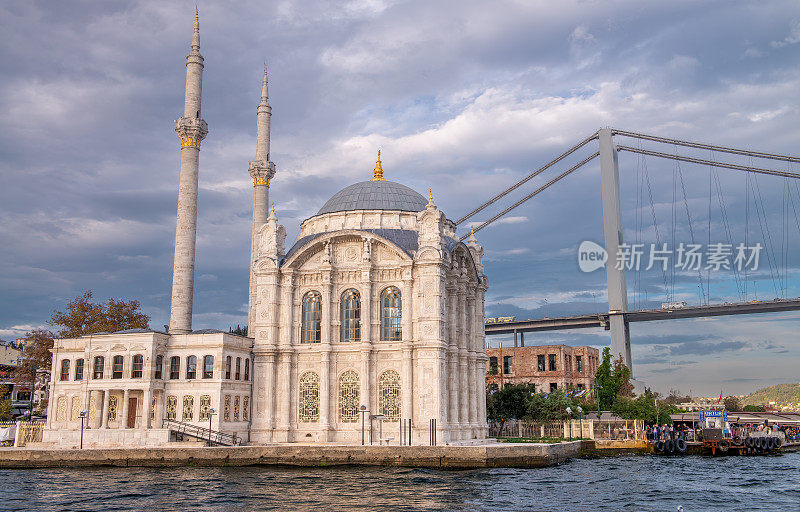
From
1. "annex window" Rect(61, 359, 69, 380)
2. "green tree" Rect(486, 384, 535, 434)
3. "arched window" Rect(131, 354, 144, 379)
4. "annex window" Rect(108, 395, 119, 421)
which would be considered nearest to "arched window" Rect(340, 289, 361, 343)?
"arched window" Rect(131, 354, 144, 379)

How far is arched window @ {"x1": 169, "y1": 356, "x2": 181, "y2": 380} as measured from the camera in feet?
144

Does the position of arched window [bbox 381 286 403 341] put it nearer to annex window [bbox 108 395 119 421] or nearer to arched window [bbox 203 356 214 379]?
arched window [bbox 203 356 214 379]

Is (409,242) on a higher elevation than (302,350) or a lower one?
→ higher

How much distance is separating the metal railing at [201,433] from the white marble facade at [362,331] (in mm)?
3030

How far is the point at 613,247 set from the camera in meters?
83.8

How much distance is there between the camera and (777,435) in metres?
56.2

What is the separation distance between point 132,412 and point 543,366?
179 feet

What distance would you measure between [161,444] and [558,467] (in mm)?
21483

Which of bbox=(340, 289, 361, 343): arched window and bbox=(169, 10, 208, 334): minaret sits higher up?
bbox=(169, 10, 208, 334): minaret

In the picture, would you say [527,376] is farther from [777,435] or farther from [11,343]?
[11,343]

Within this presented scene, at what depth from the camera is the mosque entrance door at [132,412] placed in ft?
144

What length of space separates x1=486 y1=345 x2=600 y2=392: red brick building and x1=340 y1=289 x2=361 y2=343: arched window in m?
41.0

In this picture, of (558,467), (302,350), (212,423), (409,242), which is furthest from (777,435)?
(212,423)

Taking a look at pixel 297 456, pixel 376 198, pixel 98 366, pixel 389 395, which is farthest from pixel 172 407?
pixel 376 198
